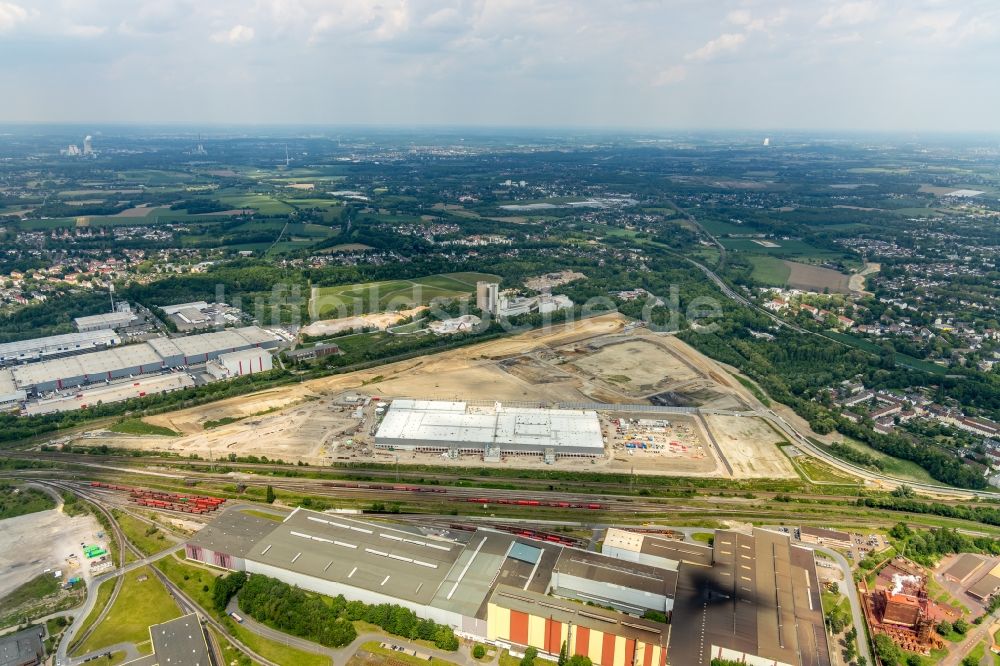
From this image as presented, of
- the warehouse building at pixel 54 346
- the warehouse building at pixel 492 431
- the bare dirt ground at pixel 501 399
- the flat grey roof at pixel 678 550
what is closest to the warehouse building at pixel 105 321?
the warehouse building at pixel 54 346

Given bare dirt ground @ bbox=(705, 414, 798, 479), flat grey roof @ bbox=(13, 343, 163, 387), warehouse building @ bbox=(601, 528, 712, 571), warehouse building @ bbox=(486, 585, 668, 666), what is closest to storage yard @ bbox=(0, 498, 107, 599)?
flat grey roof @ bbox=(13, 343, 163, 387)

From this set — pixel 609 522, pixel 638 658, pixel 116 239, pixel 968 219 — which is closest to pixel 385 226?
pixel 116 239

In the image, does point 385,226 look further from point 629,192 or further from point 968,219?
point 968,219

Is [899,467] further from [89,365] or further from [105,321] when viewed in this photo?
[105,321]

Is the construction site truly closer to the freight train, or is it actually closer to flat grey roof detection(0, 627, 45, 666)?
the freight train

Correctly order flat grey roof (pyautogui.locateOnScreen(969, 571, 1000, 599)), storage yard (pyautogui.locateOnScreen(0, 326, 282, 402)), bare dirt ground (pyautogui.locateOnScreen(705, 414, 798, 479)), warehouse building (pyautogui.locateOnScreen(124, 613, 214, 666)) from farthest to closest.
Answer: storage yard (pyautogui.locateOnScreen(0, 326, 282, 402)) → bare dirt ground (pyautogui.locateOnScreen(705, 414, 798, 479)) → flat grey roof (pyautogui.locateOnScreen(969, 571, 1000, 599)) → warehouse building (pyautogui.locateOnScreen(124, 613, 214, 666))

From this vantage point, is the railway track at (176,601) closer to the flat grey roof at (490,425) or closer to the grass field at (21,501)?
the grass field at (21,501)
